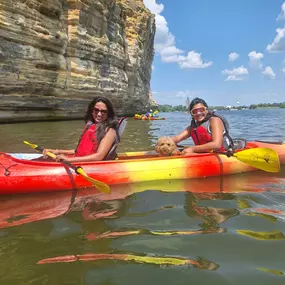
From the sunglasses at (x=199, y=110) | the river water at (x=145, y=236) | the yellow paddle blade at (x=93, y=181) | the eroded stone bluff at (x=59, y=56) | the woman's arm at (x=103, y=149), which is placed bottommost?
the river water at (x=145, y=236)

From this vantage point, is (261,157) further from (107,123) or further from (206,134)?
(107,123)

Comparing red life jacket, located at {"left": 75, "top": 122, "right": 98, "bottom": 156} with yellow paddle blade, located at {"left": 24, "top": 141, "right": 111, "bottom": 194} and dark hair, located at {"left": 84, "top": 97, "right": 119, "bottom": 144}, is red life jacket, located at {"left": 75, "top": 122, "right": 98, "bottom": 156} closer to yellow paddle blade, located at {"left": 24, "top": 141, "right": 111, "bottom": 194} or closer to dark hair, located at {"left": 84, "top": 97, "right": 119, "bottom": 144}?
dark hair, located at {"left": 84, "top": 97, "right": 119, "bottom": 144}

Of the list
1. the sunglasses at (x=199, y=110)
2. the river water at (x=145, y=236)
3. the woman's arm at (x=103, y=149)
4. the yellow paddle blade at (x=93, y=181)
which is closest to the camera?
the river water at (x=145, y=236)

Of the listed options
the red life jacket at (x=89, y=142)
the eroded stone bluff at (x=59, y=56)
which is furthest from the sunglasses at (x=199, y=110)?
the eroded stone bluff at (x=59, y=56)

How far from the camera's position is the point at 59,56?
1738cm

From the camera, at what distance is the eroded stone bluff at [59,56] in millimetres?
14438

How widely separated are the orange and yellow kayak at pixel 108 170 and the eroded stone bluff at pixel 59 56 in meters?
11.3

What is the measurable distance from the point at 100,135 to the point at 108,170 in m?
0.49

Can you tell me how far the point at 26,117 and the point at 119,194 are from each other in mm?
13884

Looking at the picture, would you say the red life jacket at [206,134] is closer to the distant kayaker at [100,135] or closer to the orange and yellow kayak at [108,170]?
the orange and yellow kayak at [108,170]

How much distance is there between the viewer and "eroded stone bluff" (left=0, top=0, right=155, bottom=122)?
14.4 metres

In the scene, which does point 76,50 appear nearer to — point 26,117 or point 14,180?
point 26,117

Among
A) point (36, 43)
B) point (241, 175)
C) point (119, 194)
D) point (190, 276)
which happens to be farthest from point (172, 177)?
point (36, 43)

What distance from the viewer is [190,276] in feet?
6.59
